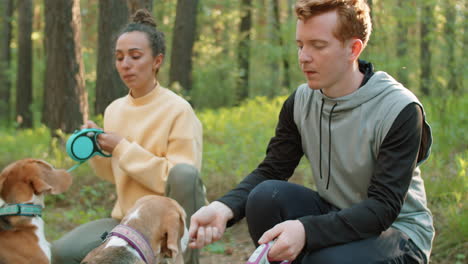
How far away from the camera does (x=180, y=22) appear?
13445 millimetres

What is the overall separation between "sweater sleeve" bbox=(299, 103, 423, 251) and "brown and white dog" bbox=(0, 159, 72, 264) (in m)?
2.27

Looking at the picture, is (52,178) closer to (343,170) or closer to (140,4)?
(343,170)

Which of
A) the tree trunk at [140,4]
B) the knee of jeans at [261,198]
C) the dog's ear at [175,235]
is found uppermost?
the tree trunk at [140,4]

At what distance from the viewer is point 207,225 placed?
8.91 feet

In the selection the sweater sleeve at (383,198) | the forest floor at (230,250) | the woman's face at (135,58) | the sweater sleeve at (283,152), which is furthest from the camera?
the forest floor at (230,250)

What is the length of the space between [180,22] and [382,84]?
1130 cm

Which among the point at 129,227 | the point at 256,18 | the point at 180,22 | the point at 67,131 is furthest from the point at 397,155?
the point at 256,18

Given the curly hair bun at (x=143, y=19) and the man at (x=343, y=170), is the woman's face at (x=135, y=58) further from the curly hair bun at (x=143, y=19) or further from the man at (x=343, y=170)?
the man at (x=343, y=170)

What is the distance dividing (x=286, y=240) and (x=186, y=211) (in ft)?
4.89

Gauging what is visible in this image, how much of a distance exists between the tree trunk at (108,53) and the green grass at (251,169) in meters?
1.08

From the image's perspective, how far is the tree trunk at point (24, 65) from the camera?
1742 centimetres

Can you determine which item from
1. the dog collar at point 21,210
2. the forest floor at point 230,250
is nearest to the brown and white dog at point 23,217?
the dog collar at point 21,210

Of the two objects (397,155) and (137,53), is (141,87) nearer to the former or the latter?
(137,53)

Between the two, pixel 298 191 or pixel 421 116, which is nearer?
pixel 421 116
